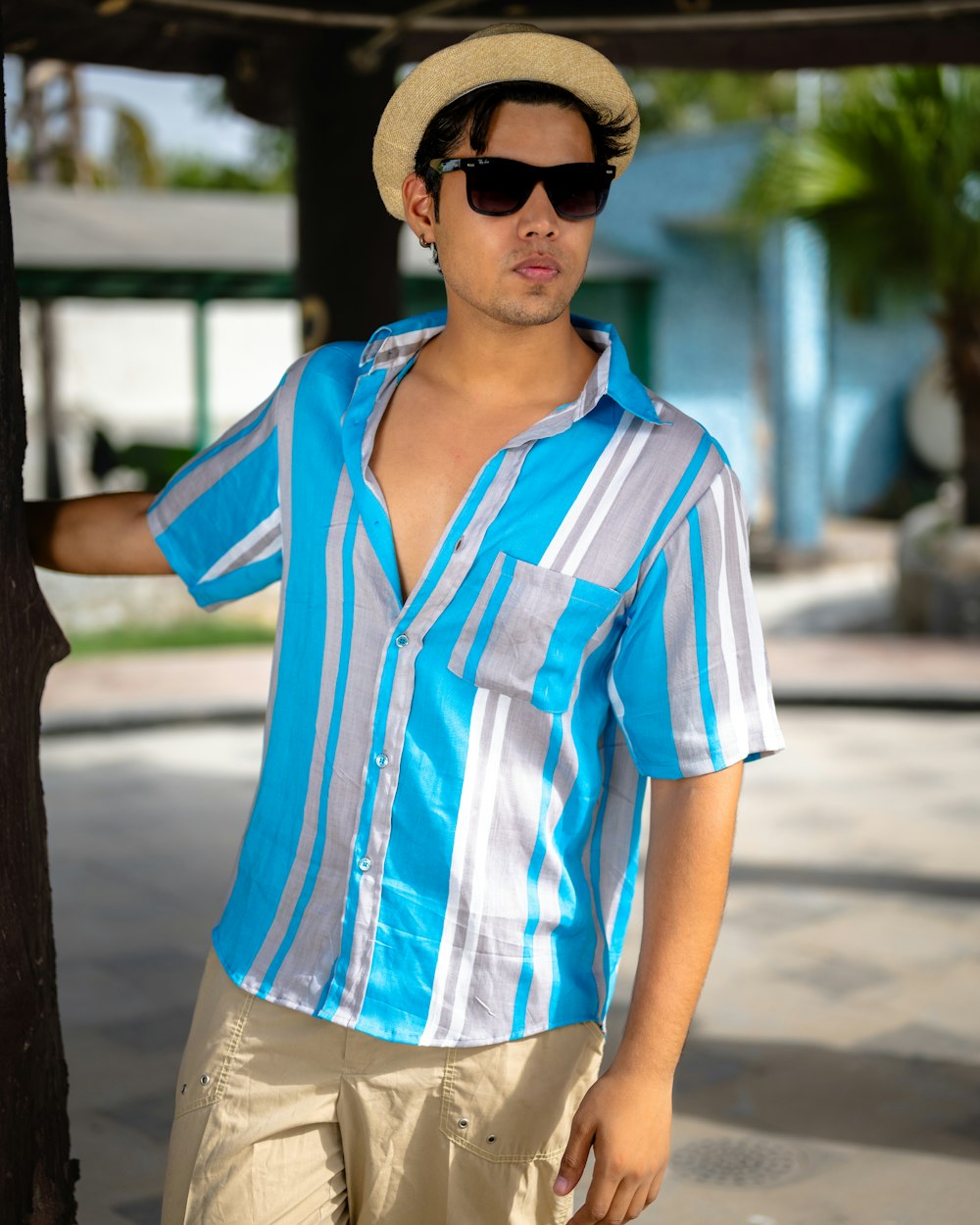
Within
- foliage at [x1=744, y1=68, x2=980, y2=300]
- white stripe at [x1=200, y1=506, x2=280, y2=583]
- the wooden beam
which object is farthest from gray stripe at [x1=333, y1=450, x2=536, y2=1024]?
foliage at [x1=744, y1=68, x2=980, y2=300]

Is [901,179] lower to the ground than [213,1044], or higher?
higher

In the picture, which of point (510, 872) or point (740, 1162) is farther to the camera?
point (740, 1162)

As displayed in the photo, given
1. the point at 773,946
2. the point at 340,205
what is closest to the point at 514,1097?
the point at 773,946

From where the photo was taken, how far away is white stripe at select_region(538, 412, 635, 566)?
2.08 metres

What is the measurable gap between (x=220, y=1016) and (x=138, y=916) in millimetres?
3670

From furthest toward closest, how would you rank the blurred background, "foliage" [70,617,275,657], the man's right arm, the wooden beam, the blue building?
the blue building < "foliage" [70,617,275,657] < the wooden beam < the blurred background < the man's right arm

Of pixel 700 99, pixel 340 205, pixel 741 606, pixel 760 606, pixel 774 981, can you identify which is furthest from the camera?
pixel 700 99

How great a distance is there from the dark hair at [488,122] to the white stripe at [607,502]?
1.33 feet

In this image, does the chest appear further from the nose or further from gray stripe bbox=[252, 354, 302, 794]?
the nose

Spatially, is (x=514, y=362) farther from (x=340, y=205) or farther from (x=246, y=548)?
(x=340, y=205)

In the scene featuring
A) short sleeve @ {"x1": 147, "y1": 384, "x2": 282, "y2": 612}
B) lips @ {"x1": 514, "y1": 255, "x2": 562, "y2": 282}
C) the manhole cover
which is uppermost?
lips @ {"x1": 514, "y1": 255, "x2": 562, "y2": 282}

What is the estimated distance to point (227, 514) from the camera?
2326 mm

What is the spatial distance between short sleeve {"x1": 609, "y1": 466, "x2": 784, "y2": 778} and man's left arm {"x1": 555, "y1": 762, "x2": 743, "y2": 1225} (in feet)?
0.13

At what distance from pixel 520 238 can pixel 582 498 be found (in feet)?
1.12
